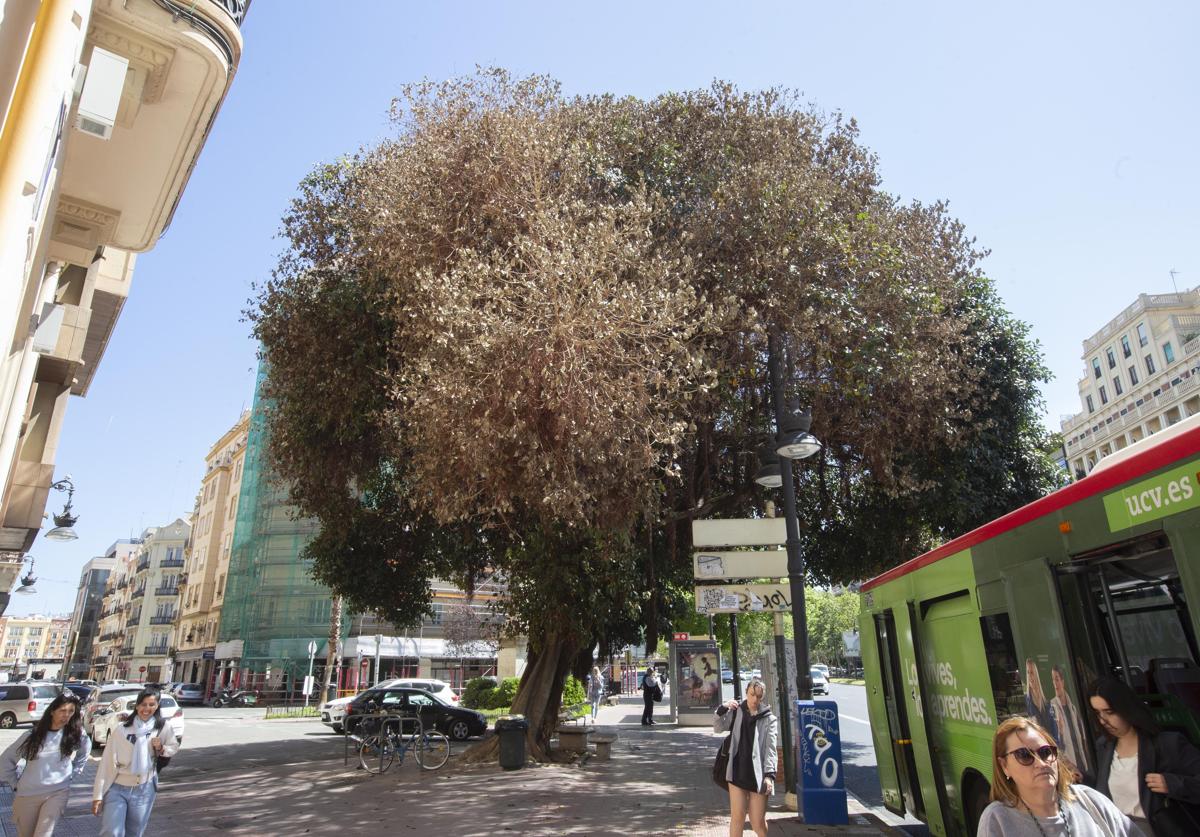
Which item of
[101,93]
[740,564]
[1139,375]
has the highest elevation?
[1139,375]

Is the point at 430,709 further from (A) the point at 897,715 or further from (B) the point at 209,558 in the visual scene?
(B) the point at 209,558

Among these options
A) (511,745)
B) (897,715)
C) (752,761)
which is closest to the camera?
(752,761)

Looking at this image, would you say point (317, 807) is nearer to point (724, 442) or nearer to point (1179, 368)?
point (724, 442)

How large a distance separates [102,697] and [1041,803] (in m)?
23.5

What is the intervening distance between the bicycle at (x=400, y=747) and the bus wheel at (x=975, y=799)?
1007 centimetres

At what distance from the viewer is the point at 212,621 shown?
189 feet

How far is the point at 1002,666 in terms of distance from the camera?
18.4 feet

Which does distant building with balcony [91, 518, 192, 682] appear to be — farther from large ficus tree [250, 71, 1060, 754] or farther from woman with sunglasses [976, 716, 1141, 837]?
woman with sunglasses [976, 716, 1141, 837]

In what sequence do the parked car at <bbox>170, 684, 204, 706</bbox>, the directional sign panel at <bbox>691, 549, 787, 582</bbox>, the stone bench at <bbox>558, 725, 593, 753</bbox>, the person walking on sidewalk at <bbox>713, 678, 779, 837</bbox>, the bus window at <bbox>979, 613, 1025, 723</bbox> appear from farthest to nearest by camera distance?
the parked car at <bbox>170, 684, 204, 706</bbox> < the stone bench at <bbox>558, 725, 593, 753</bbox> < the directional sign panel at <bbox>691, 549, 787, 582</bbox> < the person walking on sidewalk at <bbox>713, 678, 779, 837</bbox> < the bus window at <bbox>979, 613, 1025, 723</bbox>

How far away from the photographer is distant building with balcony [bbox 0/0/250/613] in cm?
384

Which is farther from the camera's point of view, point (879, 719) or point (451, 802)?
point (451, 802)

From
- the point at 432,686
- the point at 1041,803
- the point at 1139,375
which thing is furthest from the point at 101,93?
the point at 1139,375

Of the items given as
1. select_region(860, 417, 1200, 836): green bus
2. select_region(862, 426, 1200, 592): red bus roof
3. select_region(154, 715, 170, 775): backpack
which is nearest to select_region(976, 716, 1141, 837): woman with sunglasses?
select_region(860, 417, 1200, 836): green bus

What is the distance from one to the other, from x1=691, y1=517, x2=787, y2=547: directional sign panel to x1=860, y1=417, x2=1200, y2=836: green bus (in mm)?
2847
